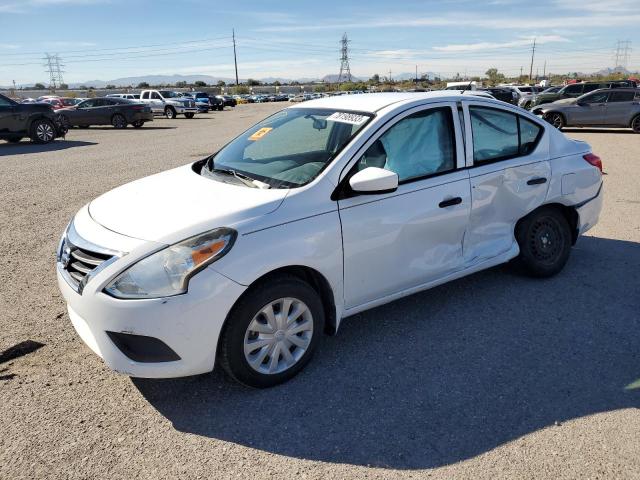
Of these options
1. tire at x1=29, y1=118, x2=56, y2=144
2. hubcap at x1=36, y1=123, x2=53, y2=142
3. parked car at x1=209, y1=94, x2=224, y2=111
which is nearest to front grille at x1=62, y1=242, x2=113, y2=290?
tire at x1=29, y1=118, x2=56, y2=144

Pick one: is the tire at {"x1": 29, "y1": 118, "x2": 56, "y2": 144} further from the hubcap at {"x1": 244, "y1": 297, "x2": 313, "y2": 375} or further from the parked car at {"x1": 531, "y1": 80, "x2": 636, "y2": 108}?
the parked car at {"x1": 531, "y1": 80, "x2": 636, "y2": 108}

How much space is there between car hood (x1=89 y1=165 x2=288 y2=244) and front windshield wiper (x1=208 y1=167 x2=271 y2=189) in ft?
0.22

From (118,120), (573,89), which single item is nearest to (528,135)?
(573,89)

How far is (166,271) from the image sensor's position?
2.75 m

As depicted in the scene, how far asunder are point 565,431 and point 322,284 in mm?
1593

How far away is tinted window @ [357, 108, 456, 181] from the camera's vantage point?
3595 millimetres

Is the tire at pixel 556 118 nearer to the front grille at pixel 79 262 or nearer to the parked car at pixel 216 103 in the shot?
the front grille at pixel 79 262

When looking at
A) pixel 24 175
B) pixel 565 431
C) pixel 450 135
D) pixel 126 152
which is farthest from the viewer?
pixel 126 152

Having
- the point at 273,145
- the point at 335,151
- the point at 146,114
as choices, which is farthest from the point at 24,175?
the point at 146,114

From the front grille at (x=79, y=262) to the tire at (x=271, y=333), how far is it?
81 cm

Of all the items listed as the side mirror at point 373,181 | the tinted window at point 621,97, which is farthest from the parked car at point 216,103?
the side mirror at point 373,181

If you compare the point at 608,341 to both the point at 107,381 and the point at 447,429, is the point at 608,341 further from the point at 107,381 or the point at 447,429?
the point at 107,381

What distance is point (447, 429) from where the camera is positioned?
9.19ft

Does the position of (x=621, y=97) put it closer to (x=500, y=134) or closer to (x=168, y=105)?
(x=500, y=134)
